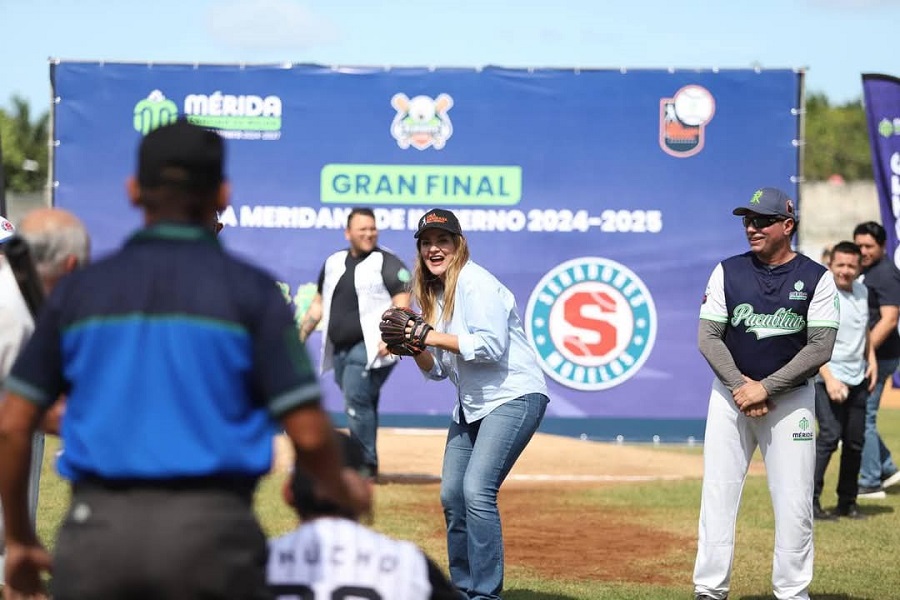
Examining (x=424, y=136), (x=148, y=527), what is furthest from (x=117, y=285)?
(x=424, y=136)

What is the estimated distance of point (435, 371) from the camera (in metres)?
7.00

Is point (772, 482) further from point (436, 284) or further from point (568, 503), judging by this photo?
point (568, 503)

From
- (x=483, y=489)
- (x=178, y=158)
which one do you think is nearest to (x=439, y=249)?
(x=483, y=489)

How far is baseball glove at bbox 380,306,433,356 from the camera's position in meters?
6.49

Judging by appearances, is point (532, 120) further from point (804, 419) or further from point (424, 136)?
point (804, 419)

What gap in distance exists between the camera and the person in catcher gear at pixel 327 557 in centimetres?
357

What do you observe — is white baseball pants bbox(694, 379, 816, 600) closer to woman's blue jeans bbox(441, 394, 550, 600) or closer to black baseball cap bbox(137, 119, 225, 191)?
woman's blue jeans bbox(441, 394, 550, 600)

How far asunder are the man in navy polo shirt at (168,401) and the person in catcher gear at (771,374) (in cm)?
406

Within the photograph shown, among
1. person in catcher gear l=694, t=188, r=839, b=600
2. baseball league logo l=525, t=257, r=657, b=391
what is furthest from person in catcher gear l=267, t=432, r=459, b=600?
baseball league logo l=525, t=257, r=657, b=391

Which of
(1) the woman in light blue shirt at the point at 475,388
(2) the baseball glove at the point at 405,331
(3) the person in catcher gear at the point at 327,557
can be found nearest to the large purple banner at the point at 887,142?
(1) the woman in light blue shirt at the point at 475,388

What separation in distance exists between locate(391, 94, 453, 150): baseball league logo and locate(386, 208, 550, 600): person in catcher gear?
7.90 meters

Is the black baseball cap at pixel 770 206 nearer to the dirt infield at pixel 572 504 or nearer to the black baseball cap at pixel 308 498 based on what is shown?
the dirt infield at pixel 572 504

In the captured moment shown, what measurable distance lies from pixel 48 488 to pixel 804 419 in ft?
21.3

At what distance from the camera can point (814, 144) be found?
76.9 m
